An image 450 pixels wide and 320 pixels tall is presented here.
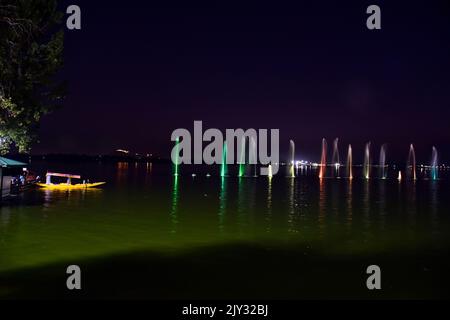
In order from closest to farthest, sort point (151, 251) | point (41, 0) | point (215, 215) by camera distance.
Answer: point (151, 251) → point (41, 0) → point (215, 215)

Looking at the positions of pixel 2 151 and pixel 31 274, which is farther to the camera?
pixel 2 151

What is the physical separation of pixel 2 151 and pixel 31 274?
21.3m

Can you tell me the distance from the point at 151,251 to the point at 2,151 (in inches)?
764

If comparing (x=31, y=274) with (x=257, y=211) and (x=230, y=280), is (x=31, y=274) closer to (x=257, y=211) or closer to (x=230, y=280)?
(x=230, y=280)

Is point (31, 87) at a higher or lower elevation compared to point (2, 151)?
higher

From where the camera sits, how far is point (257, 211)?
40062mm

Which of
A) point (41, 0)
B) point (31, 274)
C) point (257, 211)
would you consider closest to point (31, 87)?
point (41, 0)

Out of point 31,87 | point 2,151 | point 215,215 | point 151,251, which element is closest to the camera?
point 151,251

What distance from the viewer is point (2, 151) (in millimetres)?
33875

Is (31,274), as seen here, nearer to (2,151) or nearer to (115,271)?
(115,271)

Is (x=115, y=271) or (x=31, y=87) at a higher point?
(x=31, y=87)
